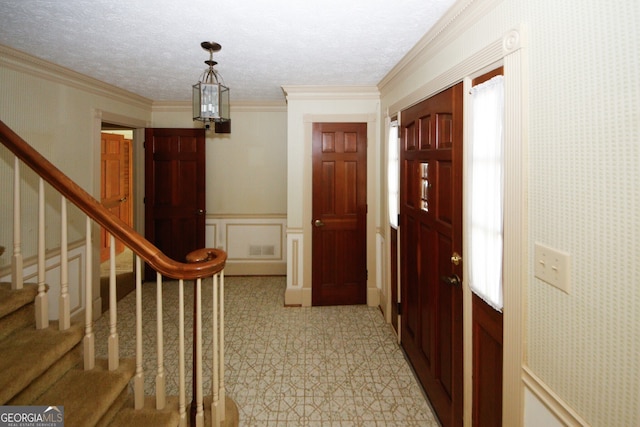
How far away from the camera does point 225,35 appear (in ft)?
7.65

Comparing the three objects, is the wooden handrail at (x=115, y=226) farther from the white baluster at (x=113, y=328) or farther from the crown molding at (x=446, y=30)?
the crown molding at (x=446, y=30)

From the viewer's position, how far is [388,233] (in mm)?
3436

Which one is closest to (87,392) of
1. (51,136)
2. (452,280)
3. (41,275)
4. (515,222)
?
(41,275)

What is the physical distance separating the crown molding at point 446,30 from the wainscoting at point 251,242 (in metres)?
2.92

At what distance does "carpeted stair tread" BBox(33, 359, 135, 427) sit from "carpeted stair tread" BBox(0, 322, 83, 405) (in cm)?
12

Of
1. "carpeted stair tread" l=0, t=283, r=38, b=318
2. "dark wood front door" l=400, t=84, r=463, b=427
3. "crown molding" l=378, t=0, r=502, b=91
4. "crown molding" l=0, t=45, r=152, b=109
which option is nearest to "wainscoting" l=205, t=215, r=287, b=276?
"crown molding" l=0, t=45, r=152, b=109

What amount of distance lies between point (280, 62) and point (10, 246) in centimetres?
263

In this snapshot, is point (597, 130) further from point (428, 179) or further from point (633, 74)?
point (428, 179)

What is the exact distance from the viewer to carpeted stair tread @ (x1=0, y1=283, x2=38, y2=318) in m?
1.75

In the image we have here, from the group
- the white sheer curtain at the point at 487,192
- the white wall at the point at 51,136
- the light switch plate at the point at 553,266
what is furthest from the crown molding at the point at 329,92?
the light switch plate at the point at 553,266

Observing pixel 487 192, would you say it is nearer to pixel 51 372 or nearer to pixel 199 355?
pixel 199 355

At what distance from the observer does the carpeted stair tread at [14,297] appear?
1.75 m

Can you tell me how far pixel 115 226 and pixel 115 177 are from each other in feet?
16.6

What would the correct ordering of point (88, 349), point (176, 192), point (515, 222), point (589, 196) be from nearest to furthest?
point (589, 196) < point (515, 222) < point (88, 349) < point (176, 192)
